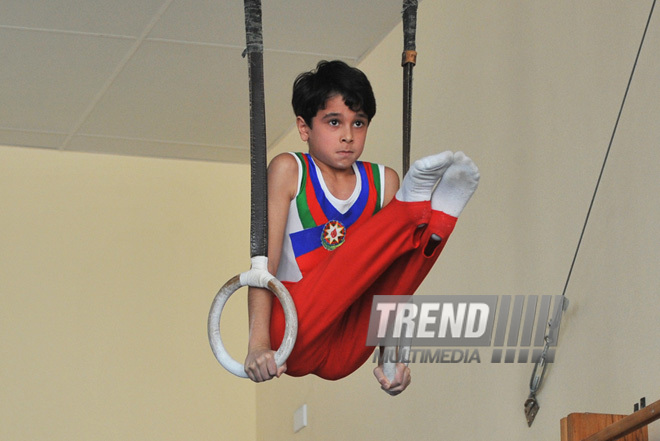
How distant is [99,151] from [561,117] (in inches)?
98.3

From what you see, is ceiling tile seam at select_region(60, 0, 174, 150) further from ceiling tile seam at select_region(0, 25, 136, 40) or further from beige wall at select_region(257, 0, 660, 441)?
beige wall at select_region(257, 0, 660, 441)

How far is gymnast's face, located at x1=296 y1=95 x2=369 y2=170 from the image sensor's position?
1.93 m

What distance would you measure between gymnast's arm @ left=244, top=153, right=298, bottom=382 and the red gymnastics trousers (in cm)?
5

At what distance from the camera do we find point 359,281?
1789 millimetres

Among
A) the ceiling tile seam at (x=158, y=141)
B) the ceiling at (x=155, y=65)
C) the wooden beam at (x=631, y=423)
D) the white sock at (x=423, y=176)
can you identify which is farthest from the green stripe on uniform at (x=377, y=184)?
the ceiling tile seam at (x=158, y=141)

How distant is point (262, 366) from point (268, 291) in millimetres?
163

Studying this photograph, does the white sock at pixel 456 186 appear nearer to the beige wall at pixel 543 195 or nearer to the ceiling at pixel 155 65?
the beige wall at pixel 543 195

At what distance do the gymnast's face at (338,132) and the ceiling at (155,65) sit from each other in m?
1.42

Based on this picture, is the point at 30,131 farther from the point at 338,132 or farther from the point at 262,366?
the point at 262,366

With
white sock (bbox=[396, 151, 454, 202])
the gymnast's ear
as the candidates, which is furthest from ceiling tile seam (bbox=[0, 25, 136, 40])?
white sock (bbox=[396, 151, 454, 202])

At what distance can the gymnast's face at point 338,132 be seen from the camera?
6.35 feet

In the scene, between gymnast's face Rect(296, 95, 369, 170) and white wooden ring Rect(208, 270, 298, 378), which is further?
gymnast's face Rect(296, 95, 369, 170)

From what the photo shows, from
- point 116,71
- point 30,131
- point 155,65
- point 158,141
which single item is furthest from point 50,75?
point 158,141

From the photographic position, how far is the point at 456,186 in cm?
170
